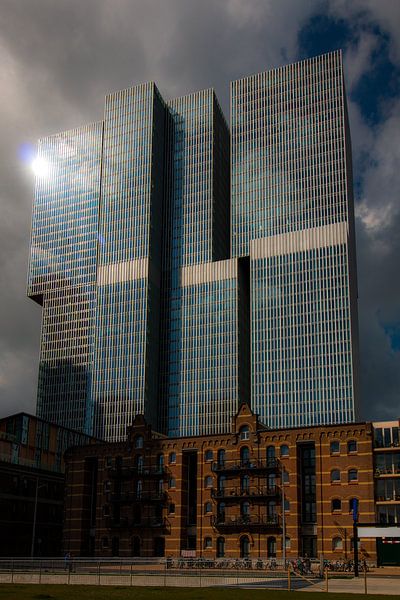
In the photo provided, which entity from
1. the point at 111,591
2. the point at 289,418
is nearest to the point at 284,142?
the point at 289,418

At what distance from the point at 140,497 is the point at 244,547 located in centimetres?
1645

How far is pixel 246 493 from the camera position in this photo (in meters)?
94.1

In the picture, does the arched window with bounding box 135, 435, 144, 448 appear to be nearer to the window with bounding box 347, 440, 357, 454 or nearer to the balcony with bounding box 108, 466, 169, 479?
the balcony with bounding box 108, 466, 169, 479

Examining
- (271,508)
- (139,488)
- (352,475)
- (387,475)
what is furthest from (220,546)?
(387,475)

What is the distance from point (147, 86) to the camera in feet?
640

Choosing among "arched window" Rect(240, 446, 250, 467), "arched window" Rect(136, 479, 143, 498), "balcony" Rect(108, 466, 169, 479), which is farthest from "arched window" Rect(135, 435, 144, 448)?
"arched window" Rect(240, 446, 250, 467)

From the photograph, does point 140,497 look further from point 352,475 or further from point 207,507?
point 352,475

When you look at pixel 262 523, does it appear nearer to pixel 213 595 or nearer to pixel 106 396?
pixel 213 595

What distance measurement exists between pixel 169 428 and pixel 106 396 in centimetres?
1706

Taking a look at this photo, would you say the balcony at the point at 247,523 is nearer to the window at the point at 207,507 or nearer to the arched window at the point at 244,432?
the window at the point at 207,507

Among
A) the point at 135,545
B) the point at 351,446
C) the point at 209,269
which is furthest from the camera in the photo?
the point at 209,269

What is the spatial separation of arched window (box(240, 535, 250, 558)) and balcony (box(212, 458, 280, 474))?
8436 millimetres

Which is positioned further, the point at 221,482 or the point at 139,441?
the point at 139,441

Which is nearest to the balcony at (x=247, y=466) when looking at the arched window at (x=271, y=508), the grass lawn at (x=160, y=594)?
the arched window at (x=271, y=508)
